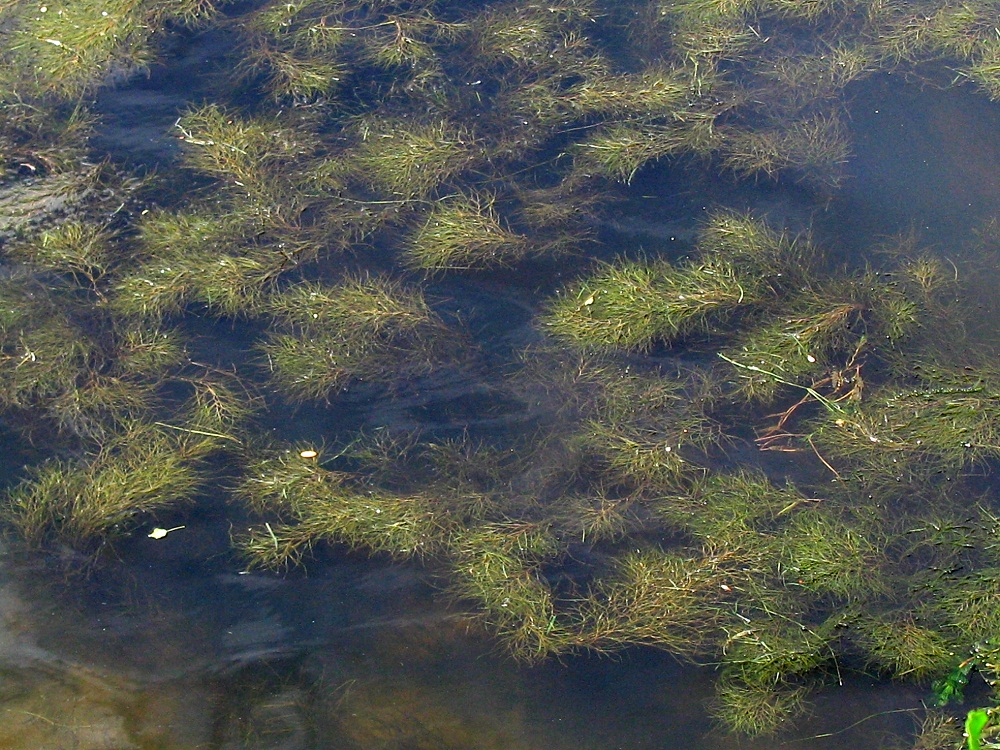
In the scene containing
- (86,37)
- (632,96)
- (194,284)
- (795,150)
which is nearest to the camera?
(194,284)

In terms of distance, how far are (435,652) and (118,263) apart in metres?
2.40

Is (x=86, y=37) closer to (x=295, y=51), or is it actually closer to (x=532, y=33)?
(x=295, y=51)

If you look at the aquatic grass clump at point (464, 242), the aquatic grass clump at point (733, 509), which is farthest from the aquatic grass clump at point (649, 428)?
the aquatic grass clump at point (464, 242)

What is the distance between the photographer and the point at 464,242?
4332 millimetres

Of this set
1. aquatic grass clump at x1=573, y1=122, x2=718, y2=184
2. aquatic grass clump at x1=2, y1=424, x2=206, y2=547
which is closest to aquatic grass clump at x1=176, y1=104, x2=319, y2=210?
aquatic grass clump at x1=2, y1=424, x2=206, y2=547

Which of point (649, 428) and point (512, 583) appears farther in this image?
point (649, 428)

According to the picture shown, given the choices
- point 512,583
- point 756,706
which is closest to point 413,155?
point 512,583

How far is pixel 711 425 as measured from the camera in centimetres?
382

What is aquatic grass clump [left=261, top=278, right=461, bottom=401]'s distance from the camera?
399 cm

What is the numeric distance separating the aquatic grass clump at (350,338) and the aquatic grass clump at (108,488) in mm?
542

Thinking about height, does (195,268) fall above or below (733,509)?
above

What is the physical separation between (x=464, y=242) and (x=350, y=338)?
0.72 meters

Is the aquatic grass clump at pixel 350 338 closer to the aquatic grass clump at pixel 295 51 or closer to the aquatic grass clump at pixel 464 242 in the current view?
the aquatic grass clump at pixel 464 242

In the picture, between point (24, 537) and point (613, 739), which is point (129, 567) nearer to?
point (24, 537)
